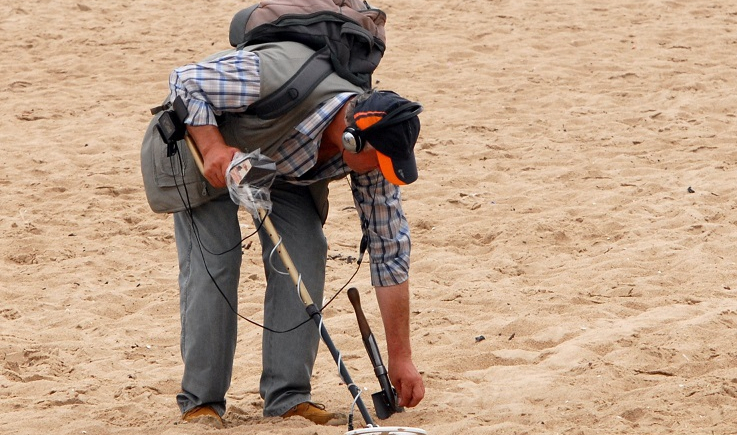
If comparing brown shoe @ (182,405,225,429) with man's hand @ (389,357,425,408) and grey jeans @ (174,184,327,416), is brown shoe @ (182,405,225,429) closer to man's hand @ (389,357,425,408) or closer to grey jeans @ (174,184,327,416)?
grey jeans @ (174,184,327,416)

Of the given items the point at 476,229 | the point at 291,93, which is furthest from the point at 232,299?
the point at 476,229

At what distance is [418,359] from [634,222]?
1.92 metres

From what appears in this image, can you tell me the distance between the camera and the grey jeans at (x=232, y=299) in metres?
3.91

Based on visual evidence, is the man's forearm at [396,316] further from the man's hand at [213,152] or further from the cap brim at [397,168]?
the man's hand at [213,152]

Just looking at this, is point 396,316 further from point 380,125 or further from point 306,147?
point 380,125

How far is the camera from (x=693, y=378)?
415cm

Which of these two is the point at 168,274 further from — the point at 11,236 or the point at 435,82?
the point at 435,82

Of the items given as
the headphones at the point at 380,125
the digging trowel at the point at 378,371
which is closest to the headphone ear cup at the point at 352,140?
the headphones at the point at 380,125

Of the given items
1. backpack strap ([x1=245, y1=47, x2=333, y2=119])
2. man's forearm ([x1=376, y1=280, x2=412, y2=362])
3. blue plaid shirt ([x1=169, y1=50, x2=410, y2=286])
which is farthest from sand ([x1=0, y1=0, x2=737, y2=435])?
backpack strap ([x1=245, y1=47, x2=333, y2=119])

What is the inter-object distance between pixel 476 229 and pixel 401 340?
235 centimetres

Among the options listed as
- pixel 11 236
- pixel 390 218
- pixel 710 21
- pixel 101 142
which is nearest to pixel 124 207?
pixel 11 236

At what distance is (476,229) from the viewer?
6.17 m

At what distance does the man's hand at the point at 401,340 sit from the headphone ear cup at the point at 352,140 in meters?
0.61

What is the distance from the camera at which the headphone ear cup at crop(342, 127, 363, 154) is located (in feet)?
11.3
